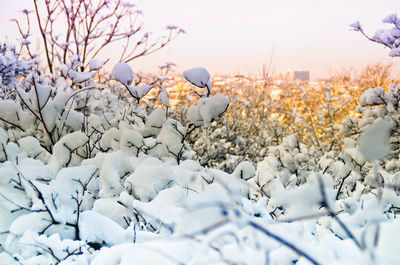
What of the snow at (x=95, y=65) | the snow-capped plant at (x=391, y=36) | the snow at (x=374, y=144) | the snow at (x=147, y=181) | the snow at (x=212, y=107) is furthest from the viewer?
the snow at (x=95, y=65)

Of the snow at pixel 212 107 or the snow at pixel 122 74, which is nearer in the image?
the snow at pixel 212 107

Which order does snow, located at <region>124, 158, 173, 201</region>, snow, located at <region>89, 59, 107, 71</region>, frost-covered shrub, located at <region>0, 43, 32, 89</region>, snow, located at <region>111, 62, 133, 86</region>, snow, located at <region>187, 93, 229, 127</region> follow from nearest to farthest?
1. snow, located at <region>124, 158, 173, 201</region>
2. snow, located at <region>187, 93, 229, 127</region>
3. snow, located at <region>111, 62, 133, 86</region>
4. snow, located at <region>89, 59, 107, 71</region>
5. frost-covered shrub, located at <region>0, 43, 32, 89</region>

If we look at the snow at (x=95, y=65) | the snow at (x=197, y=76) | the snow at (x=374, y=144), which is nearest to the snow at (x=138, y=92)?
the snow at (x=197, y=76)

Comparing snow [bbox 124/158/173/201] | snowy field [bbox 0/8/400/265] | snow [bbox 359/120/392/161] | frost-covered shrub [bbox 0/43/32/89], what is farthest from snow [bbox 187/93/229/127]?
frost-covered shrub [bbox 0/43/32/89]

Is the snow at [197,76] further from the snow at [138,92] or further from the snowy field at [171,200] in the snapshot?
the snow at [138,92]

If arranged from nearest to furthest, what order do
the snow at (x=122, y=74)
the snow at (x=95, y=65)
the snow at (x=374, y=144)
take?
the snow at (x=374, y=144), the snow at (x=122, y=74), the snow at (x=95, y=65)

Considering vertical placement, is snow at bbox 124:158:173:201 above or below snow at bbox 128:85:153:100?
below

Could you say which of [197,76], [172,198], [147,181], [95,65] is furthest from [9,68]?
[172,198]

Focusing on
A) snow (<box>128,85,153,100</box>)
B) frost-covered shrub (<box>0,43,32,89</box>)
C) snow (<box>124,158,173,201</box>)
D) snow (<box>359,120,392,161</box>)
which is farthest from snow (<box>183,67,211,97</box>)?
frost-covered shrub (<box>0,43,32,89</box>)

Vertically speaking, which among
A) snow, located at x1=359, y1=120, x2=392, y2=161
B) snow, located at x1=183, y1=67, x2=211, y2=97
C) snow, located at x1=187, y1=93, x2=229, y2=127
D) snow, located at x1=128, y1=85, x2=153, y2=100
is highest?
snow, located at x1=359, y1=120, x2=392, y2=161

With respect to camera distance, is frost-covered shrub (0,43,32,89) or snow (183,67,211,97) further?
frost-covered shrub (0,43,32,89)

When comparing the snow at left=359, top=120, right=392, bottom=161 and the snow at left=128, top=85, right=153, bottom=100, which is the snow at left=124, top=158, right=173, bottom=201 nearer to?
the snow at left=128, top=85, right=153, bottom=100

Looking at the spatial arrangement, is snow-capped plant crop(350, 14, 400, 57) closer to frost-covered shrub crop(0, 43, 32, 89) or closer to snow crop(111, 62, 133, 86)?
snow crop(111, 62, 133, 86)

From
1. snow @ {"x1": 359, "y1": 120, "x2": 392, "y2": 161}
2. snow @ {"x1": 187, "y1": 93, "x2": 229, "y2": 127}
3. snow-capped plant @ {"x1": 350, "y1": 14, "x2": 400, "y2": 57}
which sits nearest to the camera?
snow @ {"x1": 359, "y1": 120, "x2": 392, "y2": 161}
